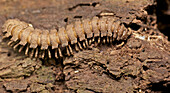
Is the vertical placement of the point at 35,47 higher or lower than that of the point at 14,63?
higher

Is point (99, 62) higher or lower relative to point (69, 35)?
lower

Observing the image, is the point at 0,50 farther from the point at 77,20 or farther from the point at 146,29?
the point at 146,29

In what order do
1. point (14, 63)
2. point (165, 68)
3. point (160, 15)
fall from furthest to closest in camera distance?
point (160, 15) < point (14, 63) < point (165, 68)

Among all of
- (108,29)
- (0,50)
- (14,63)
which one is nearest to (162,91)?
(108,29)

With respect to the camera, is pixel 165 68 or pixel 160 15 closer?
pixel 165 68

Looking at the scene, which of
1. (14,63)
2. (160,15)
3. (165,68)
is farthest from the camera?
(160,15)

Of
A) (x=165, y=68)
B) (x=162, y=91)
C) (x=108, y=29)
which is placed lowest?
(x=162, y=91)

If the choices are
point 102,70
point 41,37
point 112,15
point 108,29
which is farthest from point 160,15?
point 41,37

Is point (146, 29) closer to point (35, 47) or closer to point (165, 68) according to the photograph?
point (165, 68)
